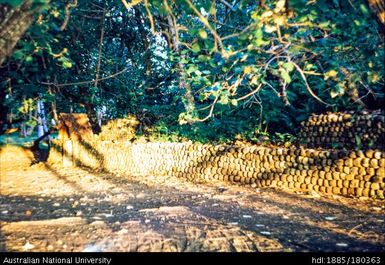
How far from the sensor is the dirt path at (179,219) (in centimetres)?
335

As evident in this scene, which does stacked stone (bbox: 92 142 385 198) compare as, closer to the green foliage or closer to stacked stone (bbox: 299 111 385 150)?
stacked stone (bbox: 299 111 385 150)

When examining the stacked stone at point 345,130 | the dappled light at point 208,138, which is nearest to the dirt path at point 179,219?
the dappled light at point 208,138

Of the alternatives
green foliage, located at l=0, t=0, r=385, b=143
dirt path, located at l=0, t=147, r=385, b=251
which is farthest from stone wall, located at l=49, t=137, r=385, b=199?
green foliage, located at l=0, t=0, r=385, b=143

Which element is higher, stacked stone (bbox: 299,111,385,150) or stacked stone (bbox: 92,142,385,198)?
stacked stone (bbox: 299,111,385,150)

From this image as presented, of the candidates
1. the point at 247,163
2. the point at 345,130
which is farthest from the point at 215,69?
the point at 345,130

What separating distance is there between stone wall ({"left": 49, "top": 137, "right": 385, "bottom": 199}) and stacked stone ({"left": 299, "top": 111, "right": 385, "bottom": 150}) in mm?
792

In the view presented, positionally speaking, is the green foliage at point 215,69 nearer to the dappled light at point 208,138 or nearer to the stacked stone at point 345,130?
the dappled light at point 208,138

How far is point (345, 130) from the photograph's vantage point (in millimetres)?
7512

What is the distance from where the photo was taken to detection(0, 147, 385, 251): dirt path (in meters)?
3.35

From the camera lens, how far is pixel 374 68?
12.0ft

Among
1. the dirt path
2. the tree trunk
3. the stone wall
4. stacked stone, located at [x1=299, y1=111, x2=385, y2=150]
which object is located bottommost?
the dirt path

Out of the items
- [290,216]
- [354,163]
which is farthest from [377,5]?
[354,163]

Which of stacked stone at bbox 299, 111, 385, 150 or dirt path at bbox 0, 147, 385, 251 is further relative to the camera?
stacked stone at bbox 299, 111, 385, 150

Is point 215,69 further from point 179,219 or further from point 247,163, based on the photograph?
point 179,219
